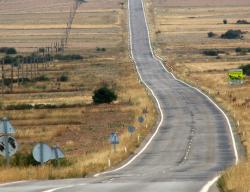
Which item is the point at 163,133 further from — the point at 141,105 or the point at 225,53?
the point at 225,53

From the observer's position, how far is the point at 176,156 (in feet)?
162

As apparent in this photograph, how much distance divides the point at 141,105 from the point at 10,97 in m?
20.2

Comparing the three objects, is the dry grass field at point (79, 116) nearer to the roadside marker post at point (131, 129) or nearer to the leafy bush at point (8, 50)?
the roadside marker post at point (131, 129)

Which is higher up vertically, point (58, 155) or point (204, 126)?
point (58, 155)

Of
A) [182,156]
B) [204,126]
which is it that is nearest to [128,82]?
[204,126]

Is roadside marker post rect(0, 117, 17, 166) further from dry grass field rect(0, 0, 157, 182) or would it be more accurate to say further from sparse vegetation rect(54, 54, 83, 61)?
sparse vegetation rect(54, 54, 83, 61)

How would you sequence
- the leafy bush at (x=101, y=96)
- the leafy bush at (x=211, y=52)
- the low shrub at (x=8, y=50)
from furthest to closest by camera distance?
the low shrub at (x=8, y=50) → the leafy bush at (x=211, y=52) → the leafy bush at (x=101, y=96)

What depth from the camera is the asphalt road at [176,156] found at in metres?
26.8

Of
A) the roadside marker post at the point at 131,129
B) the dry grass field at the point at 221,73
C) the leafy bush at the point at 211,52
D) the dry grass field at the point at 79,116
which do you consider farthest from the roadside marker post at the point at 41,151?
the leafy bush at the point at 211,52

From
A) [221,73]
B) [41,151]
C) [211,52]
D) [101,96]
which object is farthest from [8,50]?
[41,151]

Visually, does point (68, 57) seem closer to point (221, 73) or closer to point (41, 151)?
point (221, 73)

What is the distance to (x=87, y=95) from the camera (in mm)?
99125

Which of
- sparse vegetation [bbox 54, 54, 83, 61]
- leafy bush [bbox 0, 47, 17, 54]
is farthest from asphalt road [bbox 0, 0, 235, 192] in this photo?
leafy bush [bbox 0, 47, 17, 54]

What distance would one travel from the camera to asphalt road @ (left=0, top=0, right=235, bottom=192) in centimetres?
2685
